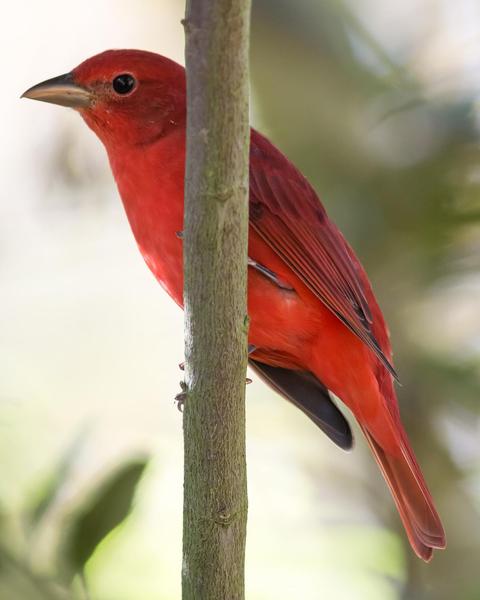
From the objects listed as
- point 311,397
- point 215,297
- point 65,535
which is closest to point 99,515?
point 65,535

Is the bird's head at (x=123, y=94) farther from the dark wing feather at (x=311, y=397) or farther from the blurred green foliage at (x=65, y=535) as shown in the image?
the blurred green foliage at (x=65, y=535)

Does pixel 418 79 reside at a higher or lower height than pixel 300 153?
higher

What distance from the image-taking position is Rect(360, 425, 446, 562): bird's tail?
3.00 metres

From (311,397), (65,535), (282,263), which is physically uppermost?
(282,263)

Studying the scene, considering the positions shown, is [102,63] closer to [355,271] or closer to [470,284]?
[355,271]

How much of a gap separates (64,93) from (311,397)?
45.5 inches

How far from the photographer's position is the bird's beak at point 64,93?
3.04 metres

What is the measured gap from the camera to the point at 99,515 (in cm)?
237

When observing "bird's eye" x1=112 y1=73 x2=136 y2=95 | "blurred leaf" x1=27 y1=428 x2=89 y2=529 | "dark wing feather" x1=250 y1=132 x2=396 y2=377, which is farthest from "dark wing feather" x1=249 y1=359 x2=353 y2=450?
"bird's eye" x1=112 y1=73 x2=136 y2=95

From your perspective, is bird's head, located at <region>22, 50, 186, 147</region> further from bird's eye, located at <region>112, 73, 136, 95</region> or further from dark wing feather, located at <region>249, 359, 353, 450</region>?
dark wing feather, located at <region>249, 359, 353, 450</region>

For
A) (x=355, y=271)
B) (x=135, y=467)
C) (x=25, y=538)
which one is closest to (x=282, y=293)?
Result: (x=355, y=271)

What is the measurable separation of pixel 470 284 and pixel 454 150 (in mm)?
423

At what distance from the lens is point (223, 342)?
2.07m

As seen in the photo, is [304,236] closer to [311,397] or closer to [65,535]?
[311,397]
